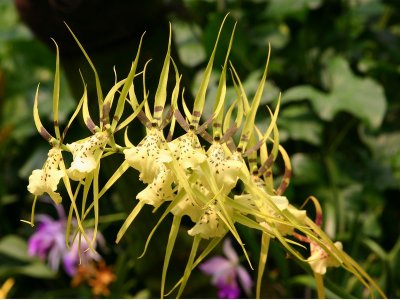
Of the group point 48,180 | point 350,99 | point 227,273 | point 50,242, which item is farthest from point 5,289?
point 350,99

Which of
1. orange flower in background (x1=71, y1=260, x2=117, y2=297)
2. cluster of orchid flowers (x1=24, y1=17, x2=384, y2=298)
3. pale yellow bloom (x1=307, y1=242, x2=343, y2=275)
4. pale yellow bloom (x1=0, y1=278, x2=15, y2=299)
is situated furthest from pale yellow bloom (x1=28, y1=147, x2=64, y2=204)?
orange flower in background (x1=71, y1=260, x2=117, y2=297)

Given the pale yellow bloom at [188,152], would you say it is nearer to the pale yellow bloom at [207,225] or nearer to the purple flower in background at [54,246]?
the pale yellow bloom at [207,225]

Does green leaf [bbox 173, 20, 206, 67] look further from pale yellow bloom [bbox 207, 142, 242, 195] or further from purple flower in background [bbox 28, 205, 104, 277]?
pale yellow bloom [bbox 207, 142, 242, 195]

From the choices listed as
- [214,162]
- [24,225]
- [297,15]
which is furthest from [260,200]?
[24,225]

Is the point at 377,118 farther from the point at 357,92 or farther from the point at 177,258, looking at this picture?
the point at 177,258

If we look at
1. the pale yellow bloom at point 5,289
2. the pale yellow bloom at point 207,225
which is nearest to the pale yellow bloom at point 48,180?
the pale yellow bloom at point 207,225

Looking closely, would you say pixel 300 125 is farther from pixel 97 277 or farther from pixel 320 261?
pixel 320 261
